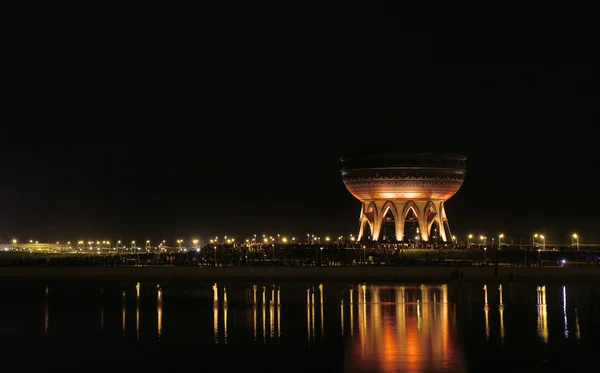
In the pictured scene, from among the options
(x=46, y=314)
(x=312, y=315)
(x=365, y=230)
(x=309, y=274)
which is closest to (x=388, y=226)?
(x=365, y=230)

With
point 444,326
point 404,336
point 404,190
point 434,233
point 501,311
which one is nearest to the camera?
point 404,336

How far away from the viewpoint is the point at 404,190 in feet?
315

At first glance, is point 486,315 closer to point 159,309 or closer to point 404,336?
point 404,336

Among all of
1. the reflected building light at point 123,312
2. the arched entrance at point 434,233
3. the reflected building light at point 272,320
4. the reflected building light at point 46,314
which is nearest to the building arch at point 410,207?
the arched entrance at point 434,233

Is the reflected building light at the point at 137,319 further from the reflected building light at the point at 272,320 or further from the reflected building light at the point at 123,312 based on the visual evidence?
the reflected building light at the point at 272,320

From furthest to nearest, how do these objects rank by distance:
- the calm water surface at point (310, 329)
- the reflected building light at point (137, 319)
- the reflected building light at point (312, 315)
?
the reflected building light at point (137, 319), the reflected building light at point (312, 315), the calm water surface at point (310, 329)

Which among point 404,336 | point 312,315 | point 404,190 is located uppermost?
point 404,190

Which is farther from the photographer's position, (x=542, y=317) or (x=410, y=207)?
(x=410, y=207)

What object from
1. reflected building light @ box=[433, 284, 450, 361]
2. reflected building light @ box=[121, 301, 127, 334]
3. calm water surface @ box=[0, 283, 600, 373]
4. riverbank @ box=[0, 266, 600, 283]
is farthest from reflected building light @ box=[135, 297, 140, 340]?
riverbank @ box=[0, 266, 600, 283]

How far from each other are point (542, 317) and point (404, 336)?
8011mm

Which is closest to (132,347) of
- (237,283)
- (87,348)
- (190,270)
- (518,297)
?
(87,348)

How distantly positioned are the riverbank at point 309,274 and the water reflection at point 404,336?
1190 cm

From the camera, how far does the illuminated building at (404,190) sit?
95625 millimetres

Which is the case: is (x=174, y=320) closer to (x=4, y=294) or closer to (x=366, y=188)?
(x=4, y=294)
